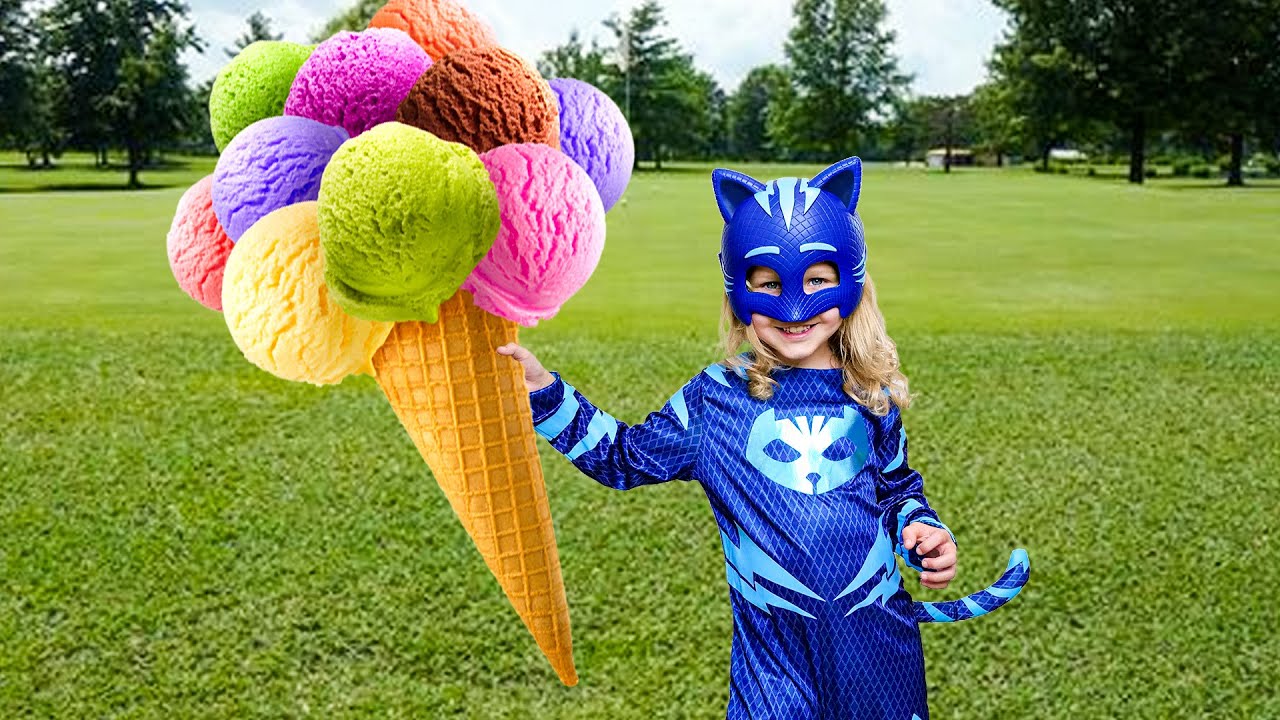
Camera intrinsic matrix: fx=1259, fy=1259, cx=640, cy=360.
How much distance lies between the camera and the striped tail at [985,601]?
1.71 m

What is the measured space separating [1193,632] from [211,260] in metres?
3.84

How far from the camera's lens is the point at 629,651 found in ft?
13.2

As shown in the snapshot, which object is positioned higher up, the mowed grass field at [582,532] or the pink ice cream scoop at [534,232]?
the pink ice cream scoop at [534,232]

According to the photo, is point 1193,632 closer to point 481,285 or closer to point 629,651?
point 629,651

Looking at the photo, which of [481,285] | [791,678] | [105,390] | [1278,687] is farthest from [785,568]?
[105,390]

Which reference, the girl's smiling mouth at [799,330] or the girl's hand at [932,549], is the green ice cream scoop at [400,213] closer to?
the girl's smiling mouth at [799,330]

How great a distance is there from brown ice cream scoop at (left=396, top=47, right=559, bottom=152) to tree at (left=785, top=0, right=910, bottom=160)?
50.8m

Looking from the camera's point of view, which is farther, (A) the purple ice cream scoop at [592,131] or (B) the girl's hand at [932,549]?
(B) the girl's hand at [932,549]

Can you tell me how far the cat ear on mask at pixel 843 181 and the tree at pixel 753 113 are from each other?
53.6 meters

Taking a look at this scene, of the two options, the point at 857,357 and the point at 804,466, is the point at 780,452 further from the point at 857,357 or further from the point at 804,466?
the point at 857,357

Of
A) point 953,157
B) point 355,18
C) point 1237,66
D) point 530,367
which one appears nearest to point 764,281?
point 530,367

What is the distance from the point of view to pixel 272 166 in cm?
120

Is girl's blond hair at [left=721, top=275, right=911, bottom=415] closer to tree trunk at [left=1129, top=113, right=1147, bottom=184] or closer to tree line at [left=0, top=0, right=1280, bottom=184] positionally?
tree line at [left=0, top=0, right=1280, bottom=184]

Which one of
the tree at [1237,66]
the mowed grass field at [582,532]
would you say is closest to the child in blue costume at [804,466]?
the mowed grass field at [582,532]
